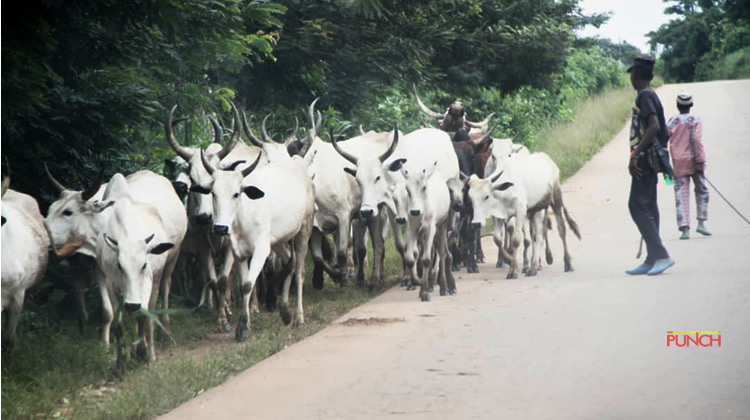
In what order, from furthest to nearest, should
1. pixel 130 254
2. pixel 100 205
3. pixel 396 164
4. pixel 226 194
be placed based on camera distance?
pixel 396 164 → pixel 226 194 → pixel 100 205 → pixel 130 254

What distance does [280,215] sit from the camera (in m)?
11.1

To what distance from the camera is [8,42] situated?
28.6 ft

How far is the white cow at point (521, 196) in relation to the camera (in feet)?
44.9

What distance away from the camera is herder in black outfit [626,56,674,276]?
12094 millimetres

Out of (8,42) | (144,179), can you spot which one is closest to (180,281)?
(144,179)

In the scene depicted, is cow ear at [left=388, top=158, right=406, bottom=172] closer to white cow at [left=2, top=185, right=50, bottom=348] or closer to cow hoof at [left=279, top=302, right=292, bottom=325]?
cow hoof at [left=279, top=302, right=292, bottom=325]

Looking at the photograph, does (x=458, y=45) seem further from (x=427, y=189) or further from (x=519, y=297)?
(x=519, y=297)

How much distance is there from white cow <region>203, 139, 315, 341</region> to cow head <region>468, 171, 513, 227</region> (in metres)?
2.68

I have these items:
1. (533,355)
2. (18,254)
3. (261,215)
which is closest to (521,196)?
(261,215)

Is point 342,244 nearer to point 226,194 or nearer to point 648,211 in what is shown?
point 226,194

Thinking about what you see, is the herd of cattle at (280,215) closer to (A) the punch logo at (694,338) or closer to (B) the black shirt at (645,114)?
(B) the black shirt at (645,114)

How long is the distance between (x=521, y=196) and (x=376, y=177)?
6.62 feet

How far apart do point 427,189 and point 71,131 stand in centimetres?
381

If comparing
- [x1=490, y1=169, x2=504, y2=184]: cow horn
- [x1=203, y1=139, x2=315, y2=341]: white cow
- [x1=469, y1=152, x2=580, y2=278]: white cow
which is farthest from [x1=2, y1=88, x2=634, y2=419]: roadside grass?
[x1=490, y1=169, x2=504, y2=184]: cow horn
